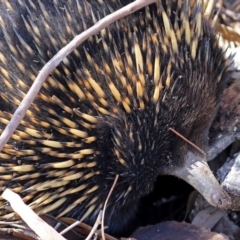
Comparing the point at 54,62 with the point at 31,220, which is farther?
the point at 31,220

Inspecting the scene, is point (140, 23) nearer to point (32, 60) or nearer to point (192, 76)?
point (192, 76)

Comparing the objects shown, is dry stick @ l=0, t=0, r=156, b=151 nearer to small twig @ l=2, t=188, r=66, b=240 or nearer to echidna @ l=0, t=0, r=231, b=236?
echidna @ l=0, t=0, r=231, b=236

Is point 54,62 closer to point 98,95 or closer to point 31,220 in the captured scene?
point 98,95

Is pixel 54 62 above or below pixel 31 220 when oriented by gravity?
above

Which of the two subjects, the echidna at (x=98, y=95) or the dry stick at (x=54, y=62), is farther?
the echidna at (x=98, y=95)

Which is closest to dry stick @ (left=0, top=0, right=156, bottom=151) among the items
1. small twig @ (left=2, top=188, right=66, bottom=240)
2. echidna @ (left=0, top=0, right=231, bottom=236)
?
echidna @ (left=0, top=0, right=231, bottom=236)

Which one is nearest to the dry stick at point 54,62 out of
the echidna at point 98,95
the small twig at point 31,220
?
the echidna at point 98,95

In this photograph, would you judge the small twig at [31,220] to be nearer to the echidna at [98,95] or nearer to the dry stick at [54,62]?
the echidna at [98,95]

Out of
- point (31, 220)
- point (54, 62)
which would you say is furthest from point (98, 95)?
point (31, 220)
